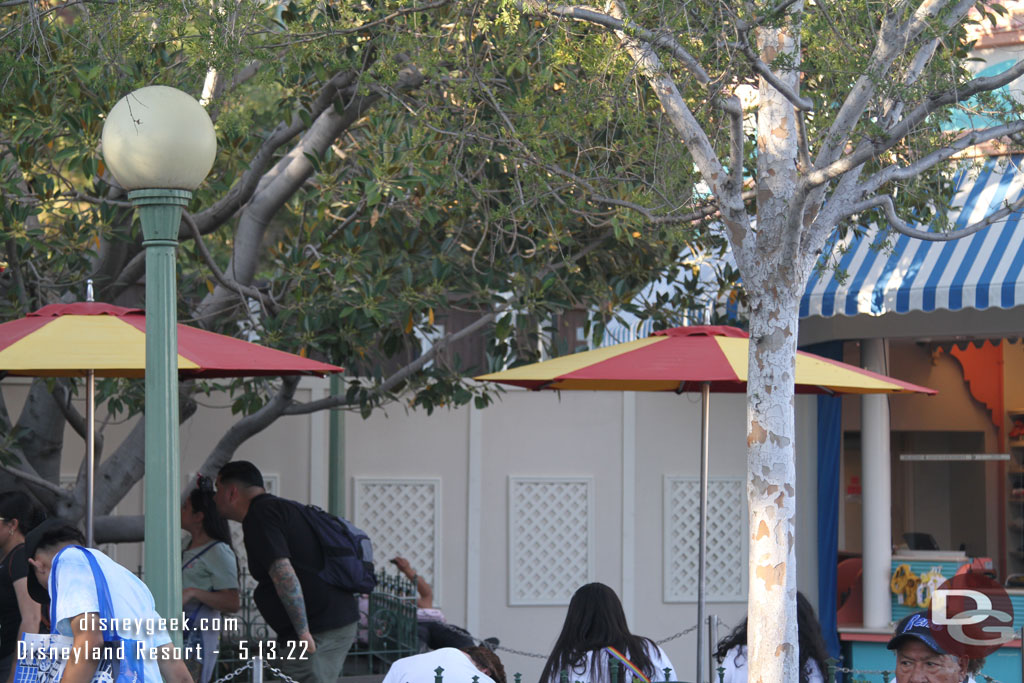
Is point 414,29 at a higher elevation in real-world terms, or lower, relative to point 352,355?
higher

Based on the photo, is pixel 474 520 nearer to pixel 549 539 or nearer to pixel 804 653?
pixel 549 539

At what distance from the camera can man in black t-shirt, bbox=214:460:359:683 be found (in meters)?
6.45

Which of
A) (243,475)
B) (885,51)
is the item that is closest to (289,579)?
(243,475)

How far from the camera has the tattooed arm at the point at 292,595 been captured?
21.0 ft

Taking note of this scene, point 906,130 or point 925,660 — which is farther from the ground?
point 906,130

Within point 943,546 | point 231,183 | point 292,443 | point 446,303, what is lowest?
point 943,546

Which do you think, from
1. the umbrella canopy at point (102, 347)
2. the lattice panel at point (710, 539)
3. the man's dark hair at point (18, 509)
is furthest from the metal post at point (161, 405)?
the lattice panel at point (710, 539)

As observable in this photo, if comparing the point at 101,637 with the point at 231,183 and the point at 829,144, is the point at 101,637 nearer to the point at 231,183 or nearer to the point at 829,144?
the point at 829,144

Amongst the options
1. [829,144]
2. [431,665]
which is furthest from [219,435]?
[829,144]

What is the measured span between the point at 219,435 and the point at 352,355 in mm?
3143

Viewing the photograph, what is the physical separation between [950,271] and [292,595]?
5883 mm

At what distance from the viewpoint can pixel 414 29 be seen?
7.12 m

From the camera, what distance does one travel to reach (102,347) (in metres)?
6.11

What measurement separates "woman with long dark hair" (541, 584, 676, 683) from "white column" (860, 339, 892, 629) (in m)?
5.34
